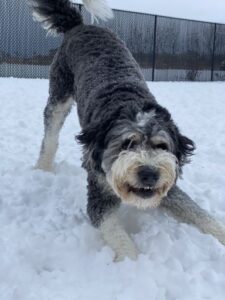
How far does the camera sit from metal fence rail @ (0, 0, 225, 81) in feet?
62.3

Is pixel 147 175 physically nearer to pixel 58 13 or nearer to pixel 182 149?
pixel 182 149

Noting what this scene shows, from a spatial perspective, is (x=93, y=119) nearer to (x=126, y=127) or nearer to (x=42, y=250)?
(x=126, y=127)

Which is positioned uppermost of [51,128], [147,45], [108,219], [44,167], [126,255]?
[51,128]

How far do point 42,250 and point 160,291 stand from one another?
1012 millimetres

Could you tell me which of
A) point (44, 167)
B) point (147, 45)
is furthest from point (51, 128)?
point (147, 45)

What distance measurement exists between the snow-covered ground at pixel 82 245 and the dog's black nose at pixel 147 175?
0.62 m

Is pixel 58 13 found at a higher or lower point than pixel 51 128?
higher

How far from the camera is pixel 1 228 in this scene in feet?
13.5

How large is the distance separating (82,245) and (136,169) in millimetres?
914

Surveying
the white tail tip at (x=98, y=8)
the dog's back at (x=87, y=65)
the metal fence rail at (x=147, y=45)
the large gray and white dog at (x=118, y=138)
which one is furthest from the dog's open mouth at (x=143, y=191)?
the metal fence rail at (x=147, y=45)

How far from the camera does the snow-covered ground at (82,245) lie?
3.26 metres

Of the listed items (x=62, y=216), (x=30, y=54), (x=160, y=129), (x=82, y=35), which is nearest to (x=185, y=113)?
(x=82, y=35)

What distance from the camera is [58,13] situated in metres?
6.00

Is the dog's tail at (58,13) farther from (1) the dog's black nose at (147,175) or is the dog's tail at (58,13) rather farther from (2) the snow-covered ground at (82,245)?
(1) the dog's black nose at (147,175)
